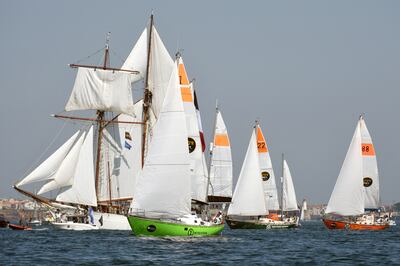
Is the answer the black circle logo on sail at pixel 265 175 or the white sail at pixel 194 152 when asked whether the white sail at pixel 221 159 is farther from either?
the black circle logo on sail at pixel 265 175

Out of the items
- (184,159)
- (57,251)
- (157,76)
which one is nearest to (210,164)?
(157,76)

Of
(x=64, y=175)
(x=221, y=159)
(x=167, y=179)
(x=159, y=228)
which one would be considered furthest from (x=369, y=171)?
(x=167, y=179)

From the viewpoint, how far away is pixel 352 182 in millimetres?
110500

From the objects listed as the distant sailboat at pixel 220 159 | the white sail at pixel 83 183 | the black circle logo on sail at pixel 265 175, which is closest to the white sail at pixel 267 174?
the black circle logo on sail at pixel 265 175

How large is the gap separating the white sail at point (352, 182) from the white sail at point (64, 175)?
101 feet

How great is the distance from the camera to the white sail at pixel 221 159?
3745 inches

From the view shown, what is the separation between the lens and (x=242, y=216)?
114 m

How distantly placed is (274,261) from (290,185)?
78.9 meters

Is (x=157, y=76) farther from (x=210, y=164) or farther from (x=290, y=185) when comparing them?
(x=290, y=185)

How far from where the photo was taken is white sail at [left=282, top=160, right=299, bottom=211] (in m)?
131

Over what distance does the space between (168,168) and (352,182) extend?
49.3 m

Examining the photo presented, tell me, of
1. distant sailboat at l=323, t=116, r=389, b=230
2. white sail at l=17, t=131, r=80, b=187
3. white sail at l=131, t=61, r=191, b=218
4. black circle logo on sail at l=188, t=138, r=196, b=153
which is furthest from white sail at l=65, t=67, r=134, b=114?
white sail at l=131, t=61, r=191, b=218

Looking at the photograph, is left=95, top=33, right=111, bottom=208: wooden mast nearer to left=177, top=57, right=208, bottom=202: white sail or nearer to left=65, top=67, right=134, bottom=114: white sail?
left=65, top=67, right=134, bottom=114: white sail

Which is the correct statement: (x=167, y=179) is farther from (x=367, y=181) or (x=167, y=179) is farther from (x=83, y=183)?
(x=367, y=181)
